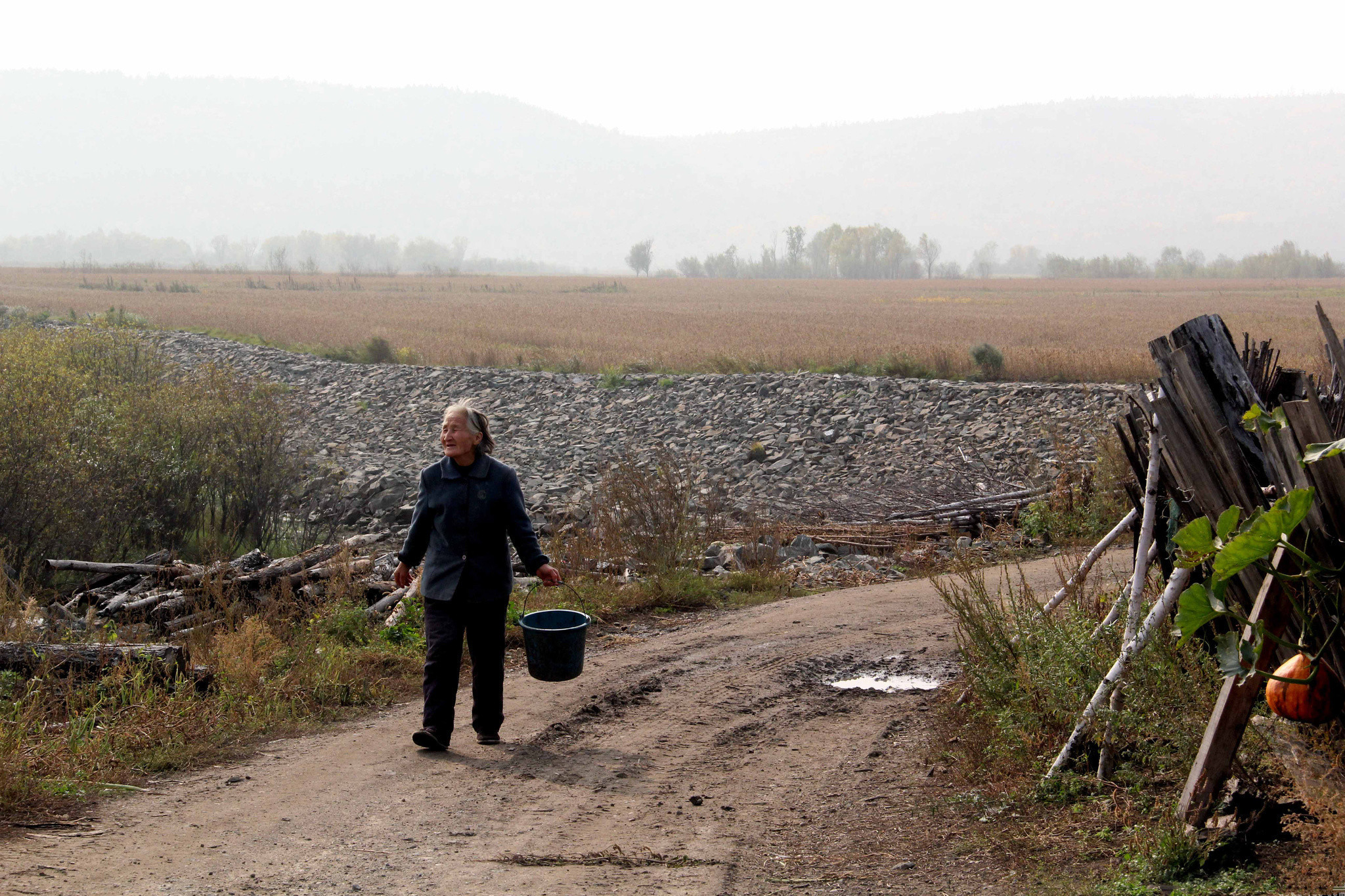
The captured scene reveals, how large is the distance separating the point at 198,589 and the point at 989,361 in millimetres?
21165

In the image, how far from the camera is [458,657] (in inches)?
227

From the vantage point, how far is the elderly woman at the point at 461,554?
18.7ft

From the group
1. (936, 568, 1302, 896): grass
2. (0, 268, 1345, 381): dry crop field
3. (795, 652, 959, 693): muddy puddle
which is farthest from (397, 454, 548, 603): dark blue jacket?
(0, 268, 1345, 381): dry crop field

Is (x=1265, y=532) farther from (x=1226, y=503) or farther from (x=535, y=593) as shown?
(x=535, y=593)

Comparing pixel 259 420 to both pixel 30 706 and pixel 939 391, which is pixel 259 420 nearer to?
pixel 30 706

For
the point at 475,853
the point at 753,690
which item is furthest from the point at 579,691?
the point at 475,853

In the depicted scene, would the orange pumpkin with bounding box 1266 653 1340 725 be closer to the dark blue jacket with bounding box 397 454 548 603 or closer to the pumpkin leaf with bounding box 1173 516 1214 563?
the pumpkin leaf with bounding box 1173 516 1214 563

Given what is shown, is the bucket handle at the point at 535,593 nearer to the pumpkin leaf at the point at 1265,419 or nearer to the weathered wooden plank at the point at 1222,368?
the weathered wooden plank at the point at 1222,368

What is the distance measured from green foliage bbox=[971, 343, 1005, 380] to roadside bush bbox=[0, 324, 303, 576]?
647 inches

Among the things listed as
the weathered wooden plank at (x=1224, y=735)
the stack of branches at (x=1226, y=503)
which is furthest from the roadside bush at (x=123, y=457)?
the weathered wooden plank at (x=1224, y=735)

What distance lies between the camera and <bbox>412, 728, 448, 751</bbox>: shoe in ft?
18.6

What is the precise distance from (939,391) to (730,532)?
11.3m

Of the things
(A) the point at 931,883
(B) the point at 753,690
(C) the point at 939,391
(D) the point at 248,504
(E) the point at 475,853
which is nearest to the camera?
(A) the point at 931,883

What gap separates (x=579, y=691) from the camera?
696 cm
